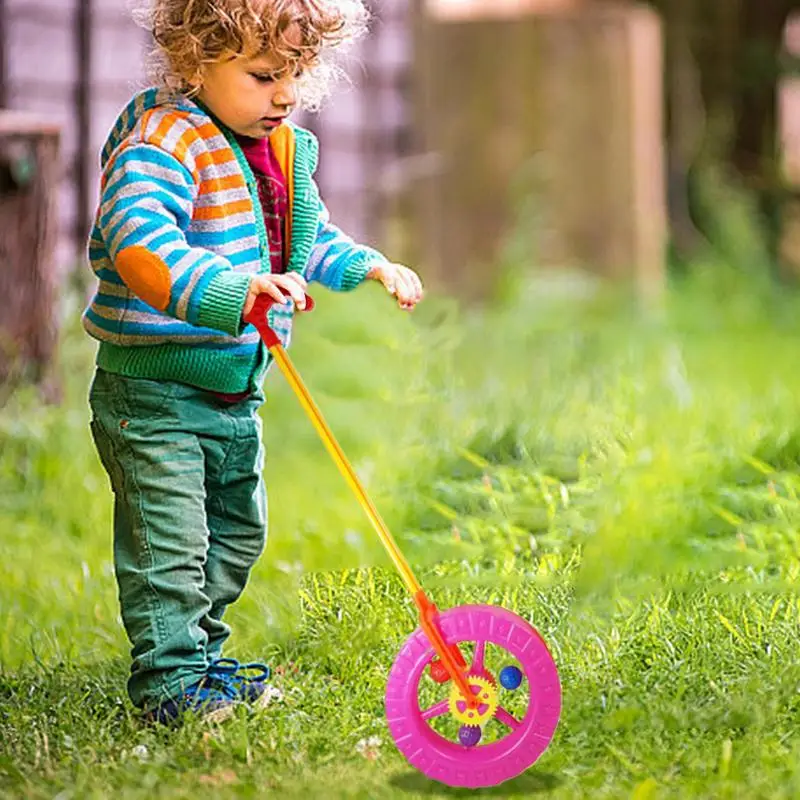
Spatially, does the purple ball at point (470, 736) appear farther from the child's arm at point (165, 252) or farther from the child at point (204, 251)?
the child's arm at point (165, 252)

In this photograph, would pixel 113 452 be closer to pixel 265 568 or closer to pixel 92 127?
pixel 265 568

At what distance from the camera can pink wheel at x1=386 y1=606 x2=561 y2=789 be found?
2625 millimetres

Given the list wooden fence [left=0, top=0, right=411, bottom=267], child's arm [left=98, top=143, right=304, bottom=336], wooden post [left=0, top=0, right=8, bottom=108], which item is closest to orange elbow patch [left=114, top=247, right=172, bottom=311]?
child's arm [left=98, top=143, right=304, bottom=336]

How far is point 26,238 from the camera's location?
5.04 metres

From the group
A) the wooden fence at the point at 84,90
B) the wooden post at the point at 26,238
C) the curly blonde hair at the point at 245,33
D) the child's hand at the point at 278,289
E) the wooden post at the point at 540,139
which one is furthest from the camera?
the wooden post at the point at 540,139

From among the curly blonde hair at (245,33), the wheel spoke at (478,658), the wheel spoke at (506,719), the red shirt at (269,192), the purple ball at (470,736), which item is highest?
the curly blonde hair at (245,33)

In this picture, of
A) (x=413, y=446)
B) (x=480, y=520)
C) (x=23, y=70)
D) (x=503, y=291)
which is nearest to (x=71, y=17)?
(x=23, y=70)

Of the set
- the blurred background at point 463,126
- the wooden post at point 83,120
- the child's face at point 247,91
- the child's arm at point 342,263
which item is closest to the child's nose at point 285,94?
the child's face at point 247,91

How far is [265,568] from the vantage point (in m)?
3.88

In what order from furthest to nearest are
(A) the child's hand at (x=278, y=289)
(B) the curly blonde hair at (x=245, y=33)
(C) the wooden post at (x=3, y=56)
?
(C) the wooden post at (x=3, y=56) < (B) the curly blonde hair at (x=245, y=33) < (A) the child's hand at (x=278, y=289)

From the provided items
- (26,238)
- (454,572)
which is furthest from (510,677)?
(26,238)

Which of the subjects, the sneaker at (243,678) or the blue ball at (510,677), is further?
the sneaker at (243,678)

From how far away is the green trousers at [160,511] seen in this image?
2.90 meters

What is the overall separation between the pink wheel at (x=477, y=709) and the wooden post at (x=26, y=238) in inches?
104
